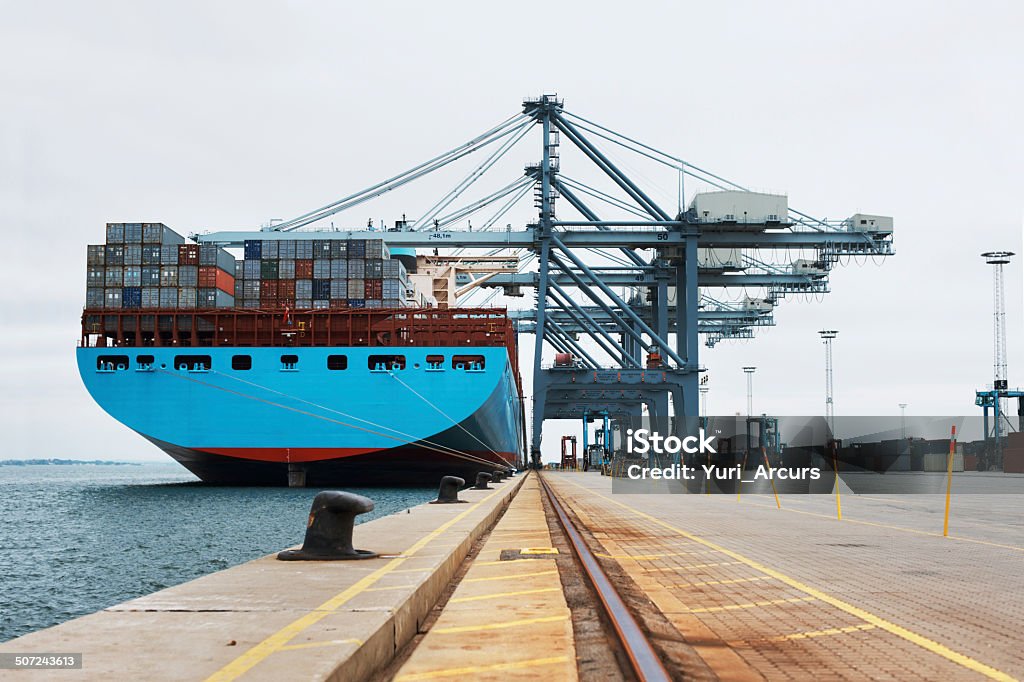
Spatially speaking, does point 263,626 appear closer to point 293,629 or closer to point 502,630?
point 293,629

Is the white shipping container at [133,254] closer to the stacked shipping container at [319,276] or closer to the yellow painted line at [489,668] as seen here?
the stacked shipping container at [319,276]

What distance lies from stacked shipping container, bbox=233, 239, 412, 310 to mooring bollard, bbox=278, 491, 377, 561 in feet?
118

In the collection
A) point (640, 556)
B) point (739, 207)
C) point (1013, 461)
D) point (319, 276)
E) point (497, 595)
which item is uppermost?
point (739, 207)

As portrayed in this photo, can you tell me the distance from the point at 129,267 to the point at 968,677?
42.9 metres

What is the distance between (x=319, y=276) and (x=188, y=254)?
5784 millimetres

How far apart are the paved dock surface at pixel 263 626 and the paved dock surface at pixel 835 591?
6.18ft

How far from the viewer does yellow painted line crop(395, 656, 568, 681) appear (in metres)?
5.03

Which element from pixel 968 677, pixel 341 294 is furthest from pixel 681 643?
pixel 341 294

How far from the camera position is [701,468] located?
1663 inches

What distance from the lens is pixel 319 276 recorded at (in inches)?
1789

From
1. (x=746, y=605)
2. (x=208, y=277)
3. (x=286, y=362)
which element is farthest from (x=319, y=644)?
(x=208, y=277)

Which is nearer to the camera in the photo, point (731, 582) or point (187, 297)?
point (731, 582)

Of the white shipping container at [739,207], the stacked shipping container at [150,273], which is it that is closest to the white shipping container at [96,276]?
the stacked shipping container at [150,273]

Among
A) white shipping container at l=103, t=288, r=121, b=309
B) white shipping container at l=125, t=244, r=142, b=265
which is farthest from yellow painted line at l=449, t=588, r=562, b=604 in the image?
white shipping container at l=125, t=244, r=142, b=265
